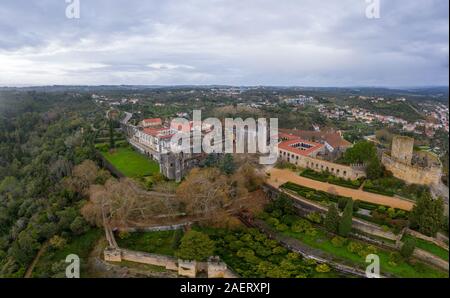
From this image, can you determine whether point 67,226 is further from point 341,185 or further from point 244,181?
point 341,185

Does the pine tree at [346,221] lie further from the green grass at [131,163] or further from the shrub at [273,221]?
the green grass at [131,163]

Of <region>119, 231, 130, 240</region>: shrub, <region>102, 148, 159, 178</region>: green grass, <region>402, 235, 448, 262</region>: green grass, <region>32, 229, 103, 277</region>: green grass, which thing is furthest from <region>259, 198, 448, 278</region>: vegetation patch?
<region>102, 148, 159, 178</region>: green grass

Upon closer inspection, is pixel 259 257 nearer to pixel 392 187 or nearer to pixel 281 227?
pixel 281 227

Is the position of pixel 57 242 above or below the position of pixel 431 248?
below

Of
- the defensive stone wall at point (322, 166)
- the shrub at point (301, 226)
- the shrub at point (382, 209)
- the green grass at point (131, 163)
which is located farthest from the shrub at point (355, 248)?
the green grass at point (131, 163)

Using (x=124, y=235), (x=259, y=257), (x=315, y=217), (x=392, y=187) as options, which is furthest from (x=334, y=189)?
(x=124, y=235)
